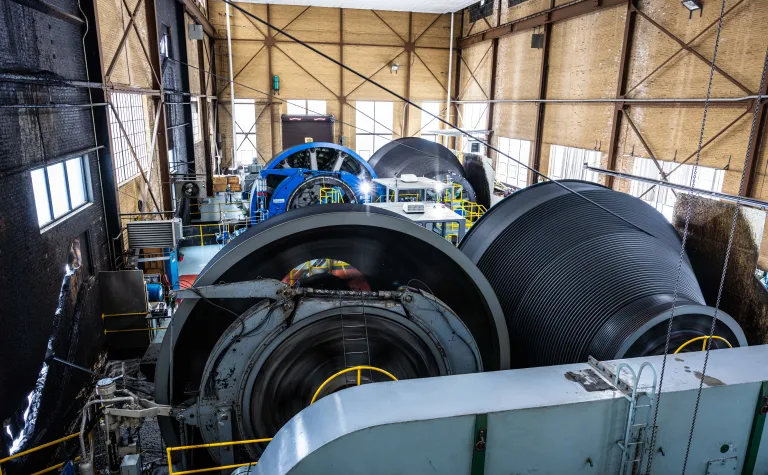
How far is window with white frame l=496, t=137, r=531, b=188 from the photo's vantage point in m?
18.2

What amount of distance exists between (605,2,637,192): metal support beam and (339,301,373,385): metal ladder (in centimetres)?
1139

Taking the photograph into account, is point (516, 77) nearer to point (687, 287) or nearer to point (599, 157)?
point (599, 157)

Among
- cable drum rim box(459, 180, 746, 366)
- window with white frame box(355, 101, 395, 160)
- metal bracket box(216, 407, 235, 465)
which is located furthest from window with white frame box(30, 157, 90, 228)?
window with white frame box(355, 101, 395, 160)

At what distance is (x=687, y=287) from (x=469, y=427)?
3.65 m

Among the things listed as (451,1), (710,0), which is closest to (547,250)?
(710,0)

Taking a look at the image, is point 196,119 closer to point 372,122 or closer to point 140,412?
point 372,122

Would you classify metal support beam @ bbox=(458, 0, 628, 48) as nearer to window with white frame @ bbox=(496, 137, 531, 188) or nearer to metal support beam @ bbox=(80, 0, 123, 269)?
window with white frame @ bbox=(496, 137, 531, 188)

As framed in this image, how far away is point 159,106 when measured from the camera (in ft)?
39.2

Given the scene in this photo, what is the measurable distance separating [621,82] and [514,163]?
578 centimetres

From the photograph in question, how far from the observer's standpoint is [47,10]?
656 centimetres

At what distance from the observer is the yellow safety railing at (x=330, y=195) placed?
1347 cm

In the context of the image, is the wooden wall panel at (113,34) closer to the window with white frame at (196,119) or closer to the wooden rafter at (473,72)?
the window with white frame at (196,119)

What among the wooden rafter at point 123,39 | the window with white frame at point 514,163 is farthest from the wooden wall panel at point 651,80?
the wooden rafter at point 123,39

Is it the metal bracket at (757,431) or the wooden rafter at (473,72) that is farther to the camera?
the wooden rafter at (473,72)
